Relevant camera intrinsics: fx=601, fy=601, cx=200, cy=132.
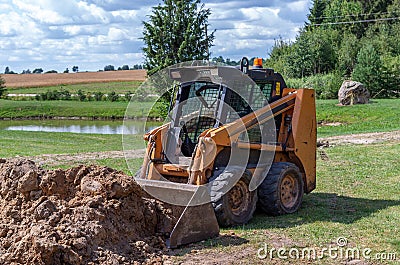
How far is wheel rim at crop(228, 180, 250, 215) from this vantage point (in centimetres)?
901

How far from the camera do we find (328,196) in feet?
38.1

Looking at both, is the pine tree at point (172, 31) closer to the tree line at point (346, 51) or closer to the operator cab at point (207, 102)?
the operator cab at point (207, 102)

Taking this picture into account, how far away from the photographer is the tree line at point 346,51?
45406 millimetres

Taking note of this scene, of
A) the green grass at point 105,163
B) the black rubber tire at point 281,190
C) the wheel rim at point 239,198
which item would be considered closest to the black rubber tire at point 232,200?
the wheel rim at point 239,198

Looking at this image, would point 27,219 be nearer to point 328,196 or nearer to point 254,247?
point 254,247

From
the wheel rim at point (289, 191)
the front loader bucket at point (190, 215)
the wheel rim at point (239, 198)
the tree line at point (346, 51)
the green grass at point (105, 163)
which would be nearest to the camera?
the front loader bucket at point (190, 215)

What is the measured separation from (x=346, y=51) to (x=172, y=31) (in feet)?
107

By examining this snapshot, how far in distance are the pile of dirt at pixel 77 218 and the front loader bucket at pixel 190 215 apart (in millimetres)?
226

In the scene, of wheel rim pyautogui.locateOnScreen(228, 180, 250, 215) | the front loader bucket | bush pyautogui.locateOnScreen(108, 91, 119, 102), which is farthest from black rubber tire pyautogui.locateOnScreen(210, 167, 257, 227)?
bush pyautogui.locateOnScreen(108, 91, 119, 102)

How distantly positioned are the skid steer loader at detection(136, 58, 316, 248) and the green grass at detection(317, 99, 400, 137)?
18.8m

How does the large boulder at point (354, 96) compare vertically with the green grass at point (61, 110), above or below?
above

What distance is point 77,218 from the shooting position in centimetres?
729

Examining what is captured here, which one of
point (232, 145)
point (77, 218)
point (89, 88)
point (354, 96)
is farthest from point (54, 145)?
point (89, 88)

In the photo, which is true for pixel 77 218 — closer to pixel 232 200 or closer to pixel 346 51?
pixel 232 200
